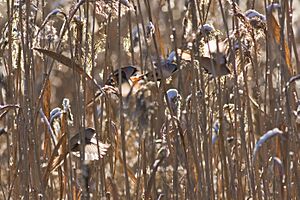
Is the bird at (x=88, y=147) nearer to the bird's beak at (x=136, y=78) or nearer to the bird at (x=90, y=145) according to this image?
the bird at (x=90, y=145)

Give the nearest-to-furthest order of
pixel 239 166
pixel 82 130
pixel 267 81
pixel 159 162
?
pixel 159 162, pixel 82 130, pixel 267 81, pixel 239 166

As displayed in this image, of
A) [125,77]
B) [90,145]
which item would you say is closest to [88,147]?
[90,145]

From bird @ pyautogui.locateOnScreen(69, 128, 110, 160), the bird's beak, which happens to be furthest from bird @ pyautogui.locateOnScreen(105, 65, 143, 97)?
bird @ pyautogui.locateOnScreen(69, 128, 110, 160)

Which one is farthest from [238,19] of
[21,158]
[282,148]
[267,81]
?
[21,158]

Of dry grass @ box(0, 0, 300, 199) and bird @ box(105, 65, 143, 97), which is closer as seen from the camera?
dry grass @ box(0, 0, 300, 199)

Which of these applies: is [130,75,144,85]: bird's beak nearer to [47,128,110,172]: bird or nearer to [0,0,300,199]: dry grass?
[0,0,300,199]: dry grass

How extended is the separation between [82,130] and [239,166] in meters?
0.40

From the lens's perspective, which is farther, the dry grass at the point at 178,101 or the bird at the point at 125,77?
the bird at the point at 125,77

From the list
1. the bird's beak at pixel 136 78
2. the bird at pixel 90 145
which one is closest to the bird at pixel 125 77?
the bird's beak at pixel 136 78

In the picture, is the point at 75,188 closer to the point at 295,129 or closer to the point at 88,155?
the point at 88,155

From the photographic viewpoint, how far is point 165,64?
1447 mm

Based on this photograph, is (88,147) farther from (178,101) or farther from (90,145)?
(178,101)

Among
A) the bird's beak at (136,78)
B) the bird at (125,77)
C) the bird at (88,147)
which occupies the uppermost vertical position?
the bird at (125,77)

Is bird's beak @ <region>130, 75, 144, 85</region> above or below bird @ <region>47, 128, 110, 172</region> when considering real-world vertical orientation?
above
